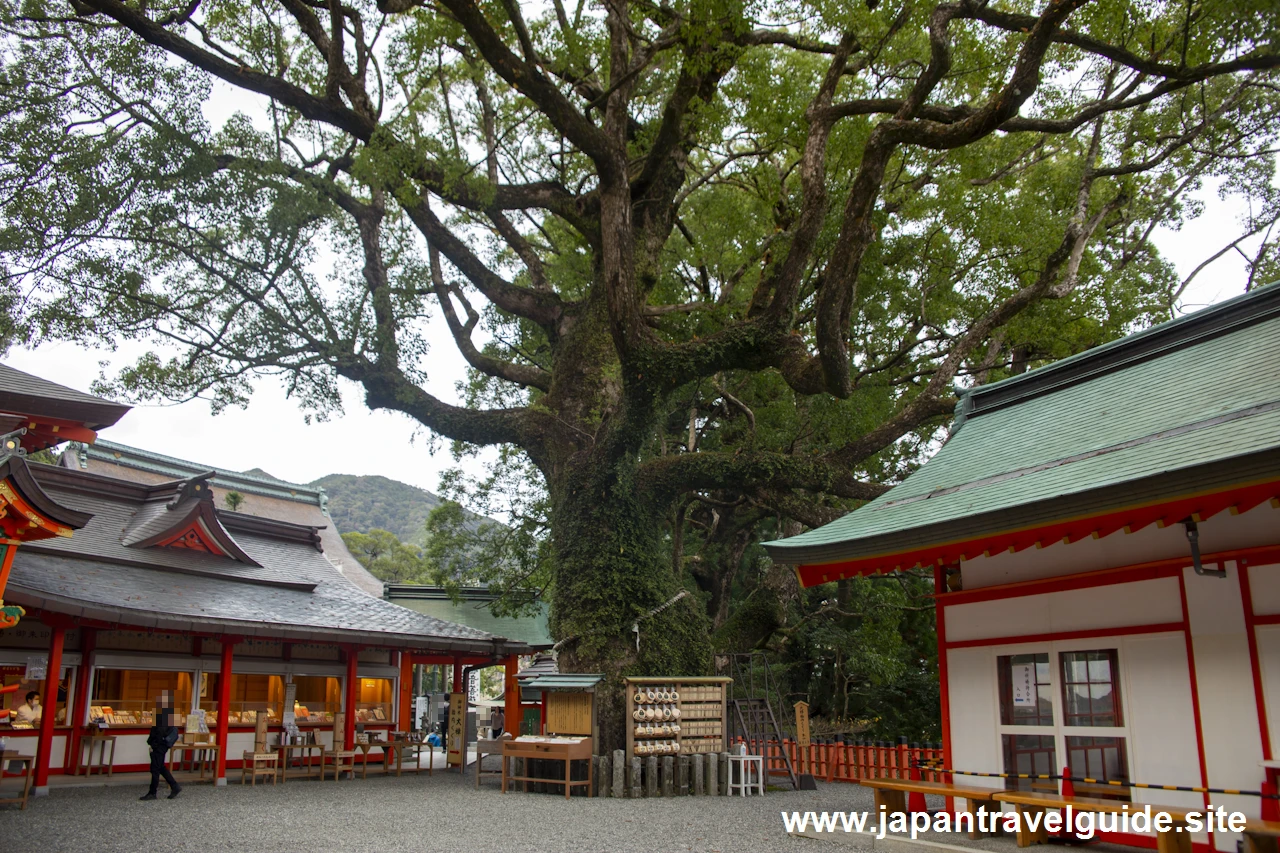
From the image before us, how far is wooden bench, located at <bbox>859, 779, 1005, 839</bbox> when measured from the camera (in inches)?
312

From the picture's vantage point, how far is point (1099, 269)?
51.3 feet

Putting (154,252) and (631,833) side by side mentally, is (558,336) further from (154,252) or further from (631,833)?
(631,833)

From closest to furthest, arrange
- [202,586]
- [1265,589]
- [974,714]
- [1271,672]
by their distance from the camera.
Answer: [1271,672] < [1265,589] < [974,714] < [202,586]

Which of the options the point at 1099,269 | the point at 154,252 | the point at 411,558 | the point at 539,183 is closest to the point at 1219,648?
the point at 1099,269

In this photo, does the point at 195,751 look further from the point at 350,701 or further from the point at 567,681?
the point at 567,681

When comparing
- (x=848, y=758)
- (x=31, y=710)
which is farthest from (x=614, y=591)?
(x=31, y=710)

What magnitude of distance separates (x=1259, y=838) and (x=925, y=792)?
2.94 metres

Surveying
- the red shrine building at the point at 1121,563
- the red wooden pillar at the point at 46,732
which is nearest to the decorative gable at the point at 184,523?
the red wooden pillar at the point at 46,732

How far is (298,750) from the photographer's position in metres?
15.5

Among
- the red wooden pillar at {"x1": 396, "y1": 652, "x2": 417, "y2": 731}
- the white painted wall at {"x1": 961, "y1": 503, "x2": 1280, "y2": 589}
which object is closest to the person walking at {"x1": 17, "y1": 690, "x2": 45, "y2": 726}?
the red wooden pillar at {"x1": 396, "y1": 652, "x2": 417, "y2": 731}

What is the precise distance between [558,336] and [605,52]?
5190mm

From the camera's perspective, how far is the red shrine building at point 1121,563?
6.42 meters

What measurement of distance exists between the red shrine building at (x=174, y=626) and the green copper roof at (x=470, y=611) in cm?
474

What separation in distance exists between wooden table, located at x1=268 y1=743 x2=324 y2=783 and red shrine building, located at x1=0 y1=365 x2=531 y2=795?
0.55 m
